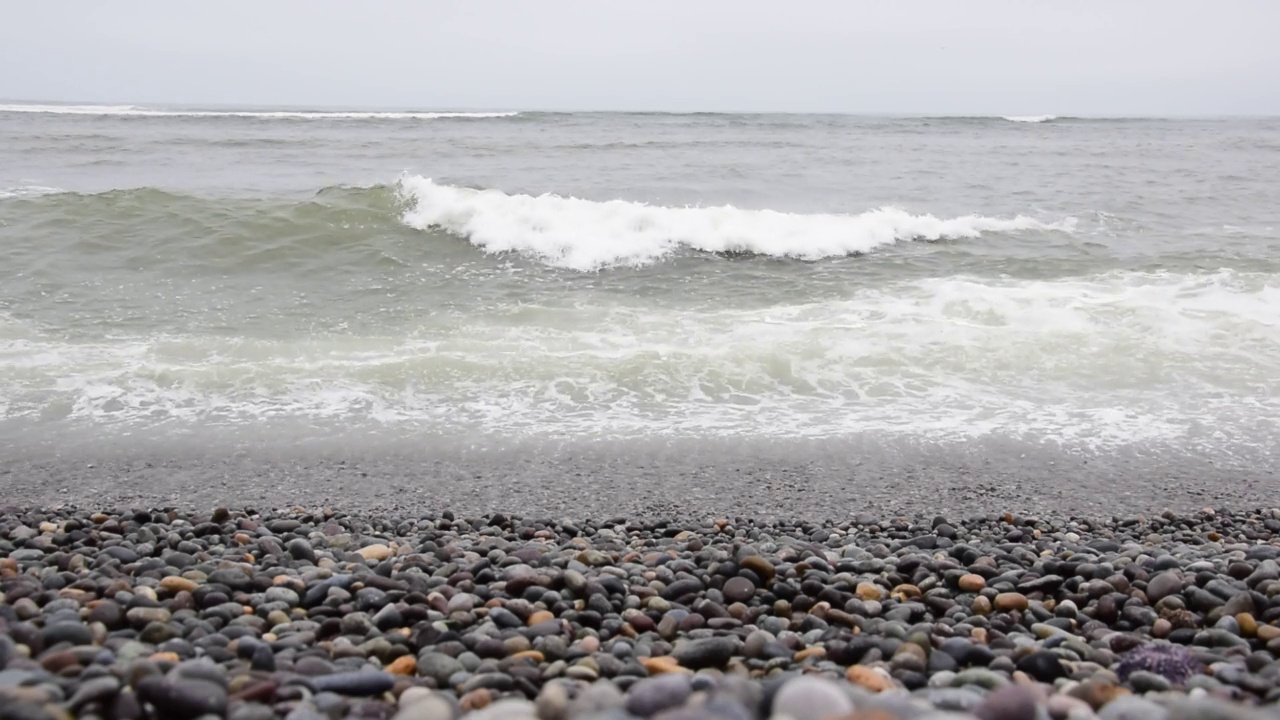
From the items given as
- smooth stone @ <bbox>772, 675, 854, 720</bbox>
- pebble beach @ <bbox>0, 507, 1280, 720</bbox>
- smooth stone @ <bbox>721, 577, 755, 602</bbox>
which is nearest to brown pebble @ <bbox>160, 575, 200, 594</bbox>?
pebble beach @ <bbox>0, 507, 1280, 720</bbox>

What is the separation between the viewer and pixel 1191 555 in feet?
10.5

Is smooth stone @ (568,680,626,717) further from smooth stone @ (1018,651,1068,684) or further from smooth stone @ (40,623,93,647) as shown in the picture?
smooth stone @ (40,623,93,647)

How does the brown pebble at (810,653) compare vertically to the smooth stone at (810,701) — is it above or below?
below

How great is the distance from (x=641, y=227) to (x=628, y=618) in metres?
8.64

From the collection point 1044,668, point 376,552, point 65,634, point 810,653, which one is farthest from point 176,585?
point 1044,668

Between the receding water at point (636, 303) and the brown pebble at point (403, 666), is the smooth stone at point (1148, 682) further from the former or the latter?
the receding water at point (636, 303)

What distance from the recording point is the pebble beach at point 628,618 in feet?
5.61

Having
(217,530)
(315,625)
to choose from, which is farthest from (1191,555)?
(217,530)

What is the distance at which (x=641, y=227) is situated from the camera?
35.6 feet

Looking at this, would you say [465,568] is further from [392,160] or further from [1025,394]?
[392,160]

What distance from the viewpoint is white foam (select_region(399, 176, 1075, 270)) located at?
10.1 m

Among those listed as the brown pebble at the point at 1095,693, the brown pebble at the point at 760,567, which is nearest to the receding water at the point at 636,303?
the brown pebble at the point at 760,567

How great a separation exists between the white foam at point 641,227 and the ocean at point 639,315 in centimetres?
6

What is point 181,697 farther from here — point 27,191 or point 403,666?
point 27,191
